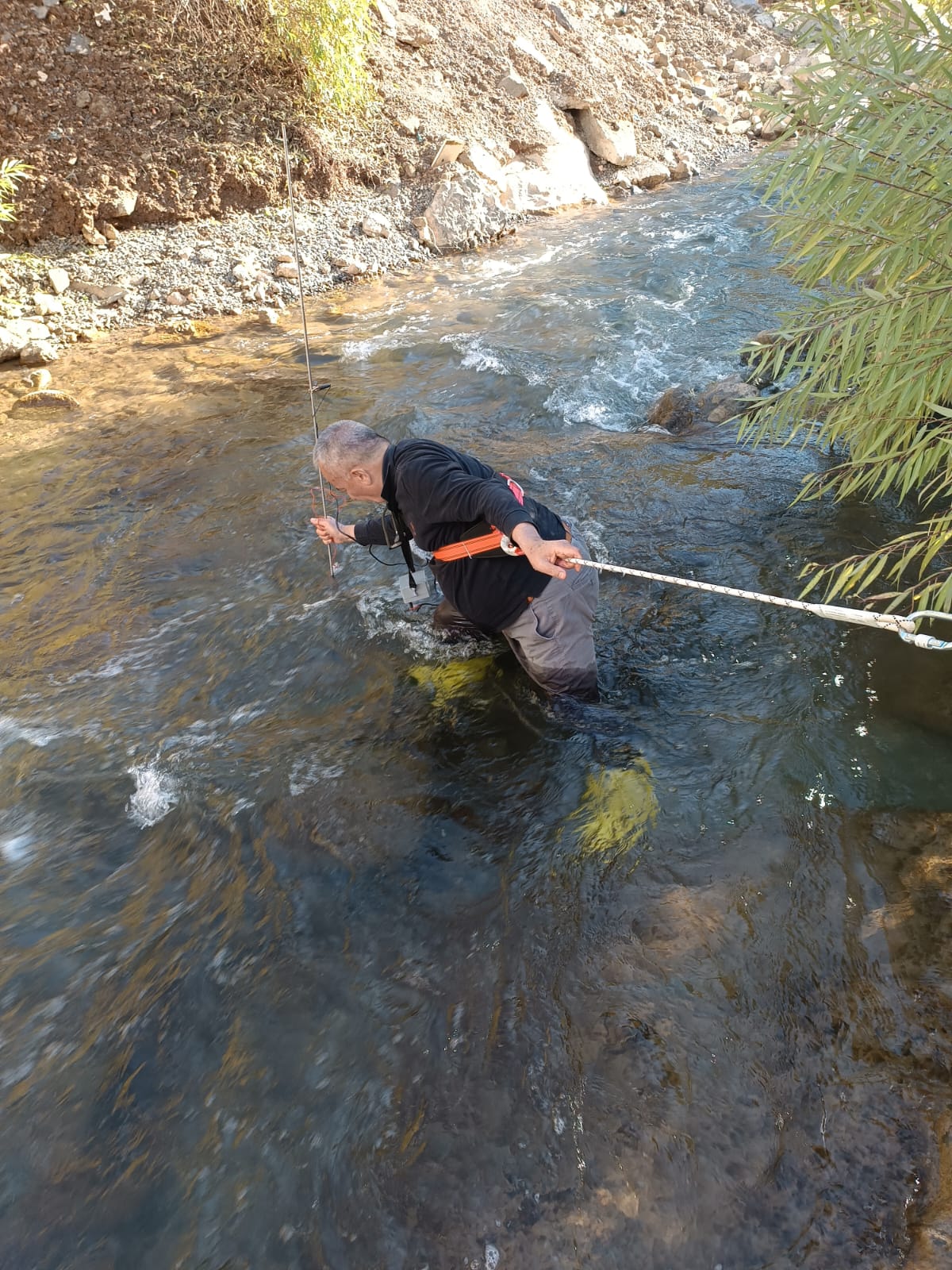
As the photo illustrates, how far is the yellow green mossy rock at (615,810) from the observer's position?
10.7 ft

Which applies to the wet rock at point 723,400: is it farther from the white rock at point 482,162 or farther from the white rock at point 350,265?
the white rock at point 482,162

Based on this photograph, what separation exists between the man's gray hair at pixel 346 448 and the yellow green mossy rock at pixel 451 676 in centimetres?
146

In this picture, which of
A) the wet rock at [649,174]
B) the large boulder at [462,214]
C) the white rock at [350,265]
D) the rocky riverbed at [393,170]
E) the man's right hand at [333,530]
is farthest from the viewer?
the wet rock at [649,174]

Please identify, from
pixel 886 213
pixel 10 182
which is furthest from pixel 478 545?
pixel 10 182

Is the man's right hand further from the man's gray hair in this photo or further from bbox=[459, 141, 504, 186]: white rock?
bbox=[459, 141, 504, 186]: white rock

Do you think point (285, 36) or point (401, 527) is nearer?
point (401, 527)

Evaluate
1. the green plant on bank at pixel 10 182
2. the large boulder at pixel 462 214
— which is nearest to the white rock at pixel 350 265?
the large boulder at pixel 462 214

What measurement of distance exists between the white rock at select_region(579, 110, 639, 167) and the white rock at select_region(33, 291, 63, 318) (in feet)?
39.9

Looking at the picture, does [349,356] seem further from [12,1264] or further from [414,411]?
[12,1264]

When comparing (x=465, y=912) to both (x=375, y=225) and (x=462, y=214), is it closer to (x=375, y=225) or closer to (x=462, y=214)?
(x=375, y=225)

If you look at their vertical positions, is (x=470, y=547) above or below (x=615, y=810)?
above

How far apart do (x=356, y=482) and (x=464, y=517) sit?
0.55 metres

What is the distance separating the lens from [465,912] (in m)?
3.11

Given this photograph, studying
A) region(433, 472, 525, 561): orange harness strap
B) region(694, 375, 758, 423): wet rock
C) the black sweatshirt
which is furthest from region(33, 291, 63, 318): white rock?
region(433, 472, 525, 561): orange harness strap
